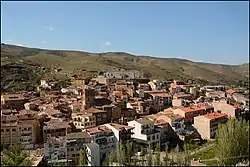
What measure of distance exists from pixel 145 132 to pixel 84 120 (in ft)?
6.76

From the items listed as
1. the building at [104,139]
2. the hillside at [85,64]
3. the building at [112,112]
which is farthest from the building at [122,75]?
the building at [104,139]

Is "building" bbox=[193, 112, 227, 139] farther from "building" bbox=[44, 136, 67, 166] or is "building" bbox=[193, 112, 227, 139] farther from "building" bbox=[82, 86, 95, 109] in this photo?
"building" bbox=[44, 136, 67, 166]

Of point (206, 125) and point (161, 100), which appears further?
point (161, 100)

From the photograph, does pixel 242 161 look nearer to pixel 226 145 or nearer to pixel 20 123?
pixel 226 145

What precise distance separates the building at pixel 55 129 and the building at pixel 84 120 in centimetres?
92

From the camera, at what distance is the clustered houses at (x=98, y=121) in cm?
939

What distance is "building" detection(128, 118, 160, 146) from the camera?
431 inches

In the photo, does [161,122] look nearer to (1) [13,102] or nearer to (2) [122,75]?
(1) [13,102]

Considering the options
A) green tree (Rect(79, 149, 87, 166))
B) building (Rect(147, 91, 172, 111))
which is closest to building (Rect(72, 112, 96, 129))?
green tree (Rect(79, 149, 87, 166))

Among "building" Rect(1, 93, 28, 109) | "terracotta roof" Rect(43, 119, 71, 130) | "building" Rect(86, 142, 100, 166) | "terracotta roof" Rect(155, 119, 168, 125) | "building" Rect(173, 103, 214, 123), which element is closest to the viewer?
"building" Rect(86, 142, 100, 166)

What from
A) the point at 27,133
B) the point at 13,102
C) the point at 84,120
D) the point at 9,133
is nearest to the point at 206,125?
the point at 84,120

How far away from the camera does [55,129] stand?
10.5m

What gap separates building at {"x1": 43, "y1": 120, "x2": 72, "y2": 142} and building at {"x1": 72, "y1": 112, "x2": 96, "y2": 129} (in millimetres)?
920

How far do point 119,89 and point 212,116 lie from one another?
642cm
